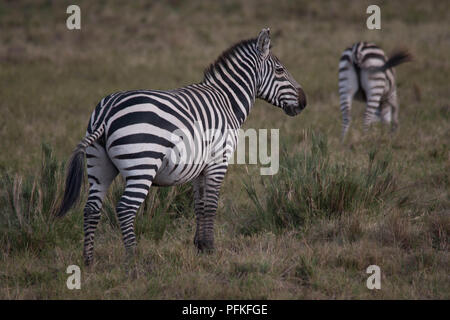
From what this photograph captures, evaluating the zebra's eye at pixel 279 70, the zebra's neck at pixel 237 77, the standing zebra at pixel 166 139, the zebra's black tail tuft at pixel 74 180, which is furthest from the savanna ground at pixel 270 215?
the zebra's neck at pixel 237 77

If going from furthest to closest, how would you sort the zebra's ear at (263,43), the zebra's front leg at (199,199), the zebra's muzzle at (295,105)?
the zebra's muzzle at (295,105) → the zebra's ear at (263,43) → the zebra's front leg at (199,199)

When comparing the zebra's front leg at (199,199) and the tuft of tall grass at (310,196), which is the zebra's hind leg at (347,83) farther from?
the zebra's front leg at (199,199)

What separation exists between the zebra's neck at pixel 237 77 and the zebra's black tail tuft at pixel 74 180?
5.78 ft

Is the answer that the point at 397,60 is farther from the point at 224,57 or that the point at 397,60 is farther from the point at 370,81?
the point at 224,57

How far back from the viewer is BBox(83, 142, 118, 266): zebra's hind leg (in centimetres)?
468

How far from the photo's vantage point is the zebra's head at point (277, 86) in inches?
230

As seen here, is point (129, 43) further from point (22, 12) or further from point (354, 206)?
point (354, 206)

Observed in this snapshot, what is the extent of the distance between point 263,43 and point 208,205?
1852mm

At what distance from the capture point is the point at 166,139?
4.53 metres

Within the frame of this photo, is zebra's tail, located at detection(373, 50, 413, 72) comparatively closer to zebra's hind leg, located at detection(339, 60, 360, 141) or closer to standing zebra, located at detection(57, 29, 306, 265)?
zebra's hind leg, located at detection(339, 60, 360, 141)

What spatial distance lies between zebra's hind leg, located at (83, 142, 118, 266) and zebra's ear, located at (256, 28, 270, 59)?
6.89 ft

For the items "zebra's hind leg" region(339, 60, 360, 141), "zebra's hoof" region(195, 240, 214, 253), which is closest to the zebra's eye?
"zebra's hoof" region(195, 240, 214, 253)
